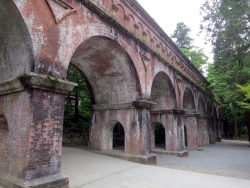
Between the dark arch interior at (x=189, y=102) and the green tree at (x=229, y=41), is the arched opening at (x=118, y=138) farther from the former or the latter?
the green tree at (x=229, y=41)

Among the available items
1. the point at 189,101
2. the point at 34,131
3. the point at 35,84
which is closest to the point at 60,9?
the point at 35,84

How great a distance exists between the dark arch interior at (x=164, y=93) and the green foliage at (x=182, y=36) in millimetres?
20356

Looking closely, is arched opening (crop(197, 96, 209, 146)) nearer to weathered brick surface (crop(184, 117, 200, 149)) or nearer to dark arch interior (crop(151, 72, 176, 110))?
weathered brick surface (crop(184, 117, 200, 149))

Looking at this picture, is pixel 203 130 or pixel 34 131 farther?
pixel 203 130

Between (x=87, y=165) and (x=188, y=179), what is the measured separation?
363 centimetres

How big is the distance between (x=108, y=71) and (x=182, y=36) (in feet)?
86.0

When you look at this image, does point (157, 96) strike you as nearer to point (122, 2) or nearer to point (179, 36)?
point (122, 2)

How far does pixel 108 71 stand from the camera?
9406 mm

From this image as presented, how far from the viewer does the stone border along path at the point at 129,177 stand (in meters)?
5.57

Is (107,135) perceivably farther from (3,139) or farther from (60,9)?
(60,9)

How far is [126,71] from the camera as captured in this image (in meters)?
9.23

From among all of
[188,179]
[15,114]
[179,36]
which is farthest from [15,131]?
[179,36]

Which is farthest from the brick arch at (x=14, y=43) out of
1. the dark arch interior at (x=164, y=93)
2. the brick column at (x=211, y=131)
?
the brick column at (x=211, y=131)

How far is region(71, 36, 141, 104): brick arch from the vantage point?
8223 millimetres
